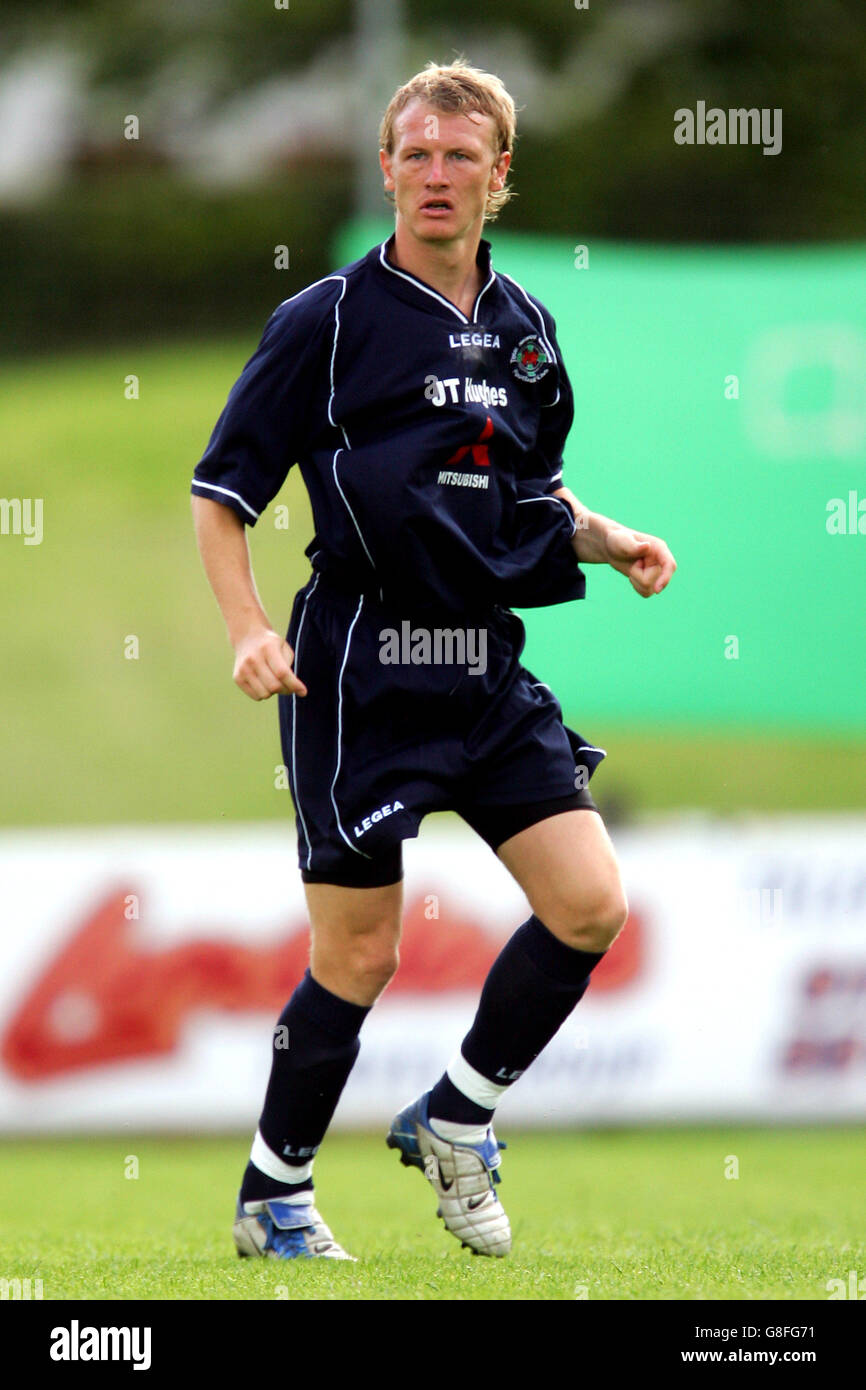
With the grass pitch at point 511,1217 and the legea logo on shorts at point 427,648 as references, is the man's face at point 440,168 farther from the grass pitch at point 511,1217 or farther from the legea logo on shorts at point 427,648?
the grass pitch at point 511,1217

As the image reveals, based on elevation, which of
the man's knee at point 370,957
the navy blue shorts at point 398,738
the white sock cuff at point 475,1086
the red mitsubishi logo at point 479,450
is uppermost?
the red mitsubishi logo at point 479,450

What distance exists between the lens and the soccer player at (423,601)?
340cm

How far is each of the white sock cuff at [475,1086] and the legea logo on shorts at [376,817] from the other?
1.72ft

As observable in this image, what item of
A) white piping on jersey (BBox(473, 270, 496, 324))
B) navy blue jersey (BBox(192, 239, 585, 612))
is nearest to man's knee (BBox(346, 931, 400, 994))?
navy blue jersey (BBox(192, 239, 585, 612))

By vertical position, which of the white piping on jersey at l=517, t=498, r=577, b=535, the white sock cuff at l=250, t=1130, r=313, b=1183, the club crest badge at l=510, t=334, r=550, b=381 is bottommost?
the white sock cuff at l=250, t=1130, r=313, b=1183

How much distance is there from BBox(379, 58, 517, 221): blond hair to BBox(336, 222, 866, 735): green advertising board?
14.3ft

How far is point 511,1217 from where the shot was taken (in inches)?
194

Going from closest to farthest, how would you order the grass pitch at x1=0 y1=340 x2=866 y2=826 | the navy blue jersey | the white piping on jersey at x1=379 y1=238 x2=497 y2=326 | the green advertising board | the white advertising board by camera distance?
the navy blue jersey → the white piping on jersey at x1=379 y1=238 x2=497 y2=326 → the white advertising board → the green advertising board → the grass pitch at x1=0 y1=340 x2=866 y2=826

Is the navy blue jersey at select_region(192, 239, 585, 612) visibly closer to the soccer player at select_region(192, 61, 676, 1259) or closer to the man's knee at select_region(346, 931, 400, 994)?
the soccer player at select_region(192, 61, 676, 1259)

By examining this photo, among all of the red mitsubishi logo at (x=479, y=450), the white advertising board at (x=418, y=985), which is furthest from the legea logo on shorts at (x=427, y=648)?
the white advertising board at (x=418, y=985)

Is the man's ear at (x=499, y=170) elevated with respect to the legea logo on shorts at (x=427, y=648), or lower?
elevated

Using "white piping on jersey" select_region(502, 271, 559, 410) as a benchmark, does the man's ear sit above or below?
above

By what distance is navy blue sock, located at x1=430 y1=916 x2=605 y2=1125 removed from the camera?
3553mm

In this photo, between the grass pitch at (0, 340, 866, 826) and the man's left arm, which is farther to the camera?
the grass pitch at (0, 340, 866, 826)
